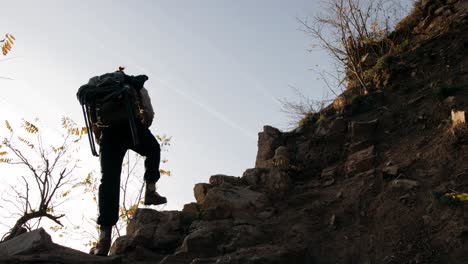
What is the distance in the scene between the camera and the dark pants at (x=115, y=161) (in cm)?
401

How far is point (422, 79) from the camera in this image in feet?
20.2

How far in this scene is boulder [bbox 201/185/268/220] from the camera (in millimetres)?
4953

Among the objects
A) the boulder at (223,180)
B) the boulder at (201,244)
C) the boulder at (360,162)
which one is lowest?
the boulder at (201,244)

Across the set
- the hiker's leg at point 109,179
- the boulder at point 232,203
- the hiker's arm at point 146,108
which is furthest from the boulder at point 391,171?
the hiker's leg at point 109,179

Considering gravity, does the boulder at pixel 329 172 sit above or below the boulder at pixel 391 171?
above

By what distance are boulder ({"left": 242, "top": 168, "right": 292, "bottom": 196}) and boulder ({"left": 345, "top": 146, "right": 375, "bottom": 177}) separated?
813 millimetres

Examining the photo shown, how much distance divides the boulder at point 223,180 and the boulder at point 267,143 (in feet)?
2.45

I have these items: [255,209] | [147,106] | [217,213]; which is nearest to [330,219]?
[255,209]

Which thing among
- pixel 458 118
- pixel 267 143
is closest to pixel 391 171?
pixel 458 118

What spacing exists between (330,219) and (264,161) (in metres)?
2.38

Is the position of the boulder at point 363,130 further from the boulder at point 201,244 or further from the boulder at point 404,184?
the boulder at point 201,244

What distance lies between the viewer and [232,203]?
4988 millimetres

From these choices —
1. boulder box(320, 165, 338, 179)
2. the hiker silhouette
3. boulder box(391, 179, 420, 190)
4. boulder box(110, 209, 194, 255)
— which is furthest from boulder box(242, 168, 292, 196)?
the hiker silhouette

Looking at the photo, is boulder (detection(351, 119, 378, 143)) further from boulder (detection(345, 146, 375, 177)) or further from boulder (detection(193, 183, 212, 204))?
boulder (detection(193, 183, 212, 204))
